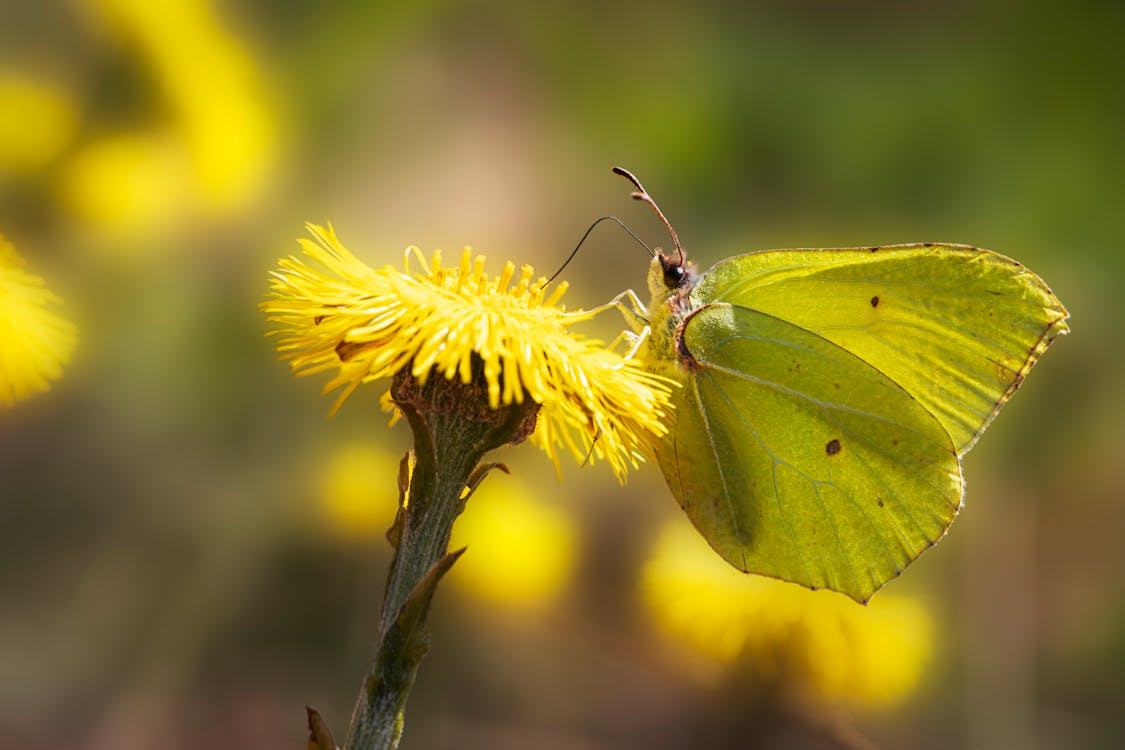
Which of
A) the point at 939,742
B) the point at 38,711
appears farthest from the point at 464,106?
the point at 939,742

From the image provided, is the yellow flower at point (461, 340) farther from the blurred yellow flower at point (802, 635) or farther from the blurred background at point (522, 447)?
the blurred yellow flower at point (802, 635)

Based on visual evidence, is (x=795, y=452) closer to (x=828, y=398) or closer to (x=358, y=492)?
(x=828, y=398)

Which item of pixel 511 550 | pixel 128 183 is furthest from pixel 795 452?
pixel 128 183

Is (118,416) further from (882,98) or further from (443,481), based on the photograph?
(882,98)

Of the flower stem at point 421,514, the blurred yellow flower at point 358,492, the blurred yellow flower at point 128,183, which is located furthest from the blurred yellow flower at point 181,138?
the flower stem at point 421,514

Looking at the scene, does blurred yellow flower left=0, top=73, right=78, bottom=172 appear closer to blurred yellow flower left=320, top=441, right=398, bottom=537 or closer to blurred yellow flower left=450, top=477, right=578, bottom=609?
blurred yellow flower left=320, top=441, right=398, bottom=537

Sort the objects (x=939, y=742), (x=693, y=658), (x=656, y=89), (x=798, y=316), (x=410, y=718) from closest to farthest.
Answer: (x=798, y=316) < (x=693, y=658) < (x=410, y=718) < (x=939, y=742) < (x=656, y=89)

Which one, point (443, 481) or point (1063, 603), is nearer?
point (443, 481)
